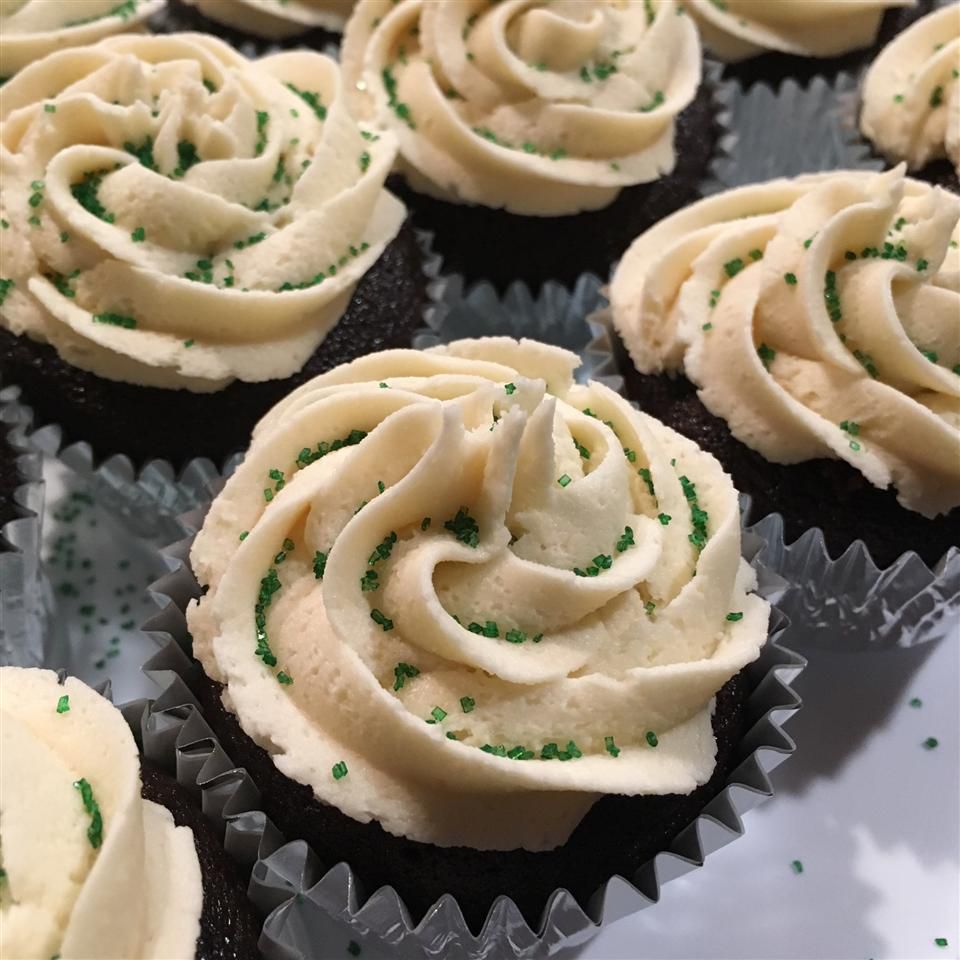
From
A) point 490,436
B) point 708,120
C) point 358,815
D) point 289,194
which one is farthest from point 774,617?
point 708,120

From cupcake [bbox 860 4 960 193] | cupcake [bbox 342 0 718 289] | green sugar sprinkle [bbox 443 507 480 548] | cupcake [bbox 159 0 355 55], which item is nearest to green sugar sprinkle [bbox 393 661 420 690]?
green sugar sprinkle [bbox 443 507 480 548]

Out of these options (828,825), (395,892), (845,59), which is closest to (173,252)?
(395,892)

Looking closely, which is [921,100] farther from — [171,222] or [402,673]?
[402,673]

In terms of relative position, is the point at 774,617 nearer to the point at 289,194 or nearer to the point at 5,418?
the point at 289,194

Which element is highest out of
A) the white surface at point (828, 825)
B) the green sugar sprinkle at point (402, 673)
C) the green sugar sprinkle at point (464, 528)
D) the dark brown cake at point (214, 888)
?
the green sugar sprinkle at point (464, 528)

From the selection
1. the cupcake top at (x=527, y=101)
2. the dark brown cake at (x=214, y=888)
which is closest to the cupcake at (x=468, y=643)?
the dark brown cake at (x=214, y=888)

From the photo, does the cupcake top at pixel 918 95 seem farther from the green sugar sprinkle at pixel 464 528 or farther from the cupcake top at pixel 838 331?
the green sugar sprinkle at pixel 464 528

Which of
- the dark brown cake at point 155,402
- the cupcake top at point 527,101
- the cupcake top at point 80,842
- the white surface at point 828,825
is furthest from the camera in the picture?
the cupcake top at point 527,101

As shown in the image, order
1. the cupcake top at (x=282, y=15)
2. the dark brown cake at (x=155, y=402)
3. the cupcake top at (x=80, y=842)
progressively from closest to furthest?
the cupcake top at (x=80, y=842), the dark brown cake at (x=155, y=402), the cupcake top at (x=282, y=15)
